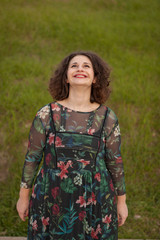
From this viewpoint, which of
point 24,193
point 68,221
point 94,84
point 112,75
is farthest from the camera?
point 112,75

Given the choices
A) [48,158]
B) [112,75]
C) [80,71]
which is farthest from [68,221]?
[112,75]

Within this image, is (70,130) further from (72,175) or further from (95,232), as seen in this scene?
(95,232)

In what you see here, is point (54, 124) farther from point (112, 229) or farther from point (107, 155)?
point (112, 229)

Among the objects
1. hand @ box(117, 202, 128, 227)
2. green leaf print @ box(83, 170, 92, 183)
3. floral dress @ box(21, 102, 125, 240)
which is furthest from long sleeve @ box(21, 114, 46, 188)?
hand @ box(117, 202, 128, 227)

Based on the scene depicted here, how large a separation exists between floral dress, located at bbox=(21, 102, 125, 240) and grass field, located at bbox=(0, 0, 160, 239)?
1.38 metres

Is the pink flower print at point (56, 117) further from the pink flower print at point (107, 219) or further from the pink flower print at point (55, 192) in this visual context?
the pink flower print at point (107, 219)

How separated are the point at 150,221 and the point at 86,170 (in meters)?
1.85

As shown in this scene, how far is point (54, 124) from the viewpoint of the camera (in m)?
1.54

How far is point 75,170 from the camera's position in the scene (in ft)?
4.90

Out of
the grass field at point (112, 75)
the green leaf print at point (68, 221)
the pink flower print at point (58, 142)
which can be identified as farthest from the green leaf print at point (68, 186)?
the grass field at point (112, 75)

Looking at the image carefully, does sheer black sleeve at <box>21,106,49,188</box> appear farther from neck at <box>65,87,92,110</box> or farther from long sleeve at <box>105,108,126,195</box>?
long sleeve at <box>105,108,126,195</box>

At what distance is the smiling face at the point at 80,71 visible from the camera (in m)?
1.61

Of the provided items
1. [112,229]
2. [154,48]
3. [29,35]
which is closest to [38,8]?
[29,35]

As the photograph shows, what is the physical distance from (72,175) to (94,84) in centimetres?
75
